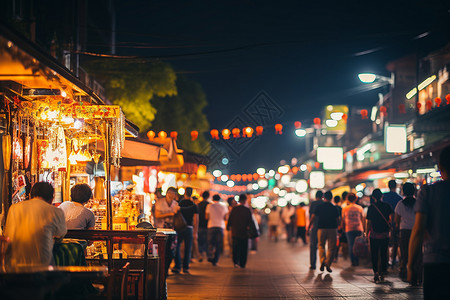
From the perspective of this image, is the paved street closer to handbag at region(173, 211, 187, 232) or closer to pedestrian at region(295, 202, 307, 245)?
handbag at region(173, 211, 187, 232)

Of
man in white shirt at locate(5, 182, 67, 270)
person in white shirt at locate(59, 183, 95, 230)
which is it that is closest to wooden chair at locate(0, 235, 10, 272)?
man in white shirt at locate(5, 182, 67, 270)

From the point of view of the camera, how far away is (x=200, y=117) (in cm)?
4250

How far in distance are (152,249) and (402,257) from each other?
6420mm

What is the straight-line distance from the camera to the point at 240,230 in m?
18.1

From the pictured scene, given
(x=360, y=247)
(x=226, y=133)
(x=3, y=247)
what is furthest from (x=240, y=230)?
(x=226, y=133)

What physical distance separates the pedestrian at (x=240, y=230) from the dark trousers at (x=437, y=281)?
40.4 ft

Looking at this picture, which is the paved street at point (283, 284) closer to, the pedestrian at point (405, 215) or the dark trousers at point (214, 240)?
the dark trousers at point (214, 240)

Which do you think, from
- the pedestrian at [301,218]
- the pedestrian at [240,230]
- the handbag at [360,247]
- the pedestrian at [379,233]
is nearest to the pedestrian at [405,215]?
the pedestrian at [379,233]

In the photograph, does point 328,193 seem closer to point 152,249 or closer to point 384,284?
point 384,284

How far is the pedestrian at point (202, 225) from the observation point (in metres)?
20.2

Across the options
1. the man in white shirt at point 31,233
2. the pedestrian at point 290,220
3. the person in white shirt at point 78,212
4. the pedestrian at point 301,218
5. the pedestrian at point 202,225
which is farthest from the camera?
the pedestrian at point 290,220

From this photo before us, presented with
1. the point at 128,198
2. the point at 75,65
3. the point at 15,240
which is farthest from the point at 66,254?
the point at 75,65

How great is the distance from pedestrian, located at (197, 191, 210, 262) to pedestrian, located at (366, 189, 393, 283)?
284 inches

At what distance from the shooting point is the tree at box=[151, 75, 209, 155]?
38.2 m
